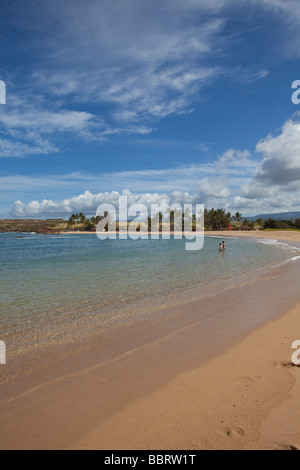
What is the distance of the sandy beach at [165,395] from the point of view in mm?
3955

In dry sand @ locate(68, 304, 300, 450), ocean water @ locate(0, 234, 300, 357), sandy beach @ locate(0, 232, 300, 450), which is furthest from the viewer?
ocean water @ locate(0, 234, 300, 357)

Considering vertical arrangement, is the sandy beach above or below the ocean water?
above

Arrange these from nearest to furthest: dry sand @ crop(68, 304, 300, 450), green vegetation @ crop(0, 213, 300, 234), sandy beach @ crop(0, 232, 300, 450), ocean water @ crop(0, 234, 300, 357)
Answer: dry sand @ crop(68, 304, 300, 450), sandy beach @ crop(0, 232, 300, 450), ocean water @ crop(0, 234, 300, 357), green vegetation @ crop(0, 213, 300, 234)

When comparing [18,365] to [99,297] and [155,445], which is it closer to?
[155,445]

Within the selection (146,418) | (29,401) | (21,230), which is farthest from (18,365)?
(21,230)

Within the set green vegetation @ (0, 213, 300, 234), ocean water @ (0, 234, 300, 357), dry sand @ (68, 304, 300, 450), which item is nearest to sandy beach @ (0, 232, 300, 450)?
dry sand @ (68, 304, 300, 450)

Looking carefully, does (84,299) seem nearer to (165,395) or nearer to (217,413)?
(165,395)

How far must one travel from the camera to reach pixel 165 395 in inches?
199

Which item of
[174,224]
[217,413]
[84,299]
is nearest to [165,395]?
[217,413]

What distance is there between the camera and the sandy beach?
13.0 ft

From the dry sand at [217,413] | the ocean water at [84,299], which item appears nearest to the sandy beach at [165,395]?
the dry sand at [217,413]

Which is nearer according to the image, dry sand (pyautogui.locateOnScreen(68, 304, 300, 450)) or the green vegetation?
dry sand (pyautogui.locateOnScreen(68, 304, 300, 450))

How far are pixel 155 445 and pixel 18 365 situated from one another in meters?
4.32

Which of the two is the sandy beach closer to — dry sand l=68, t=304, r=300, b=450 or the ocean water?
dry sand l=68, t=304, r=300, b=450
